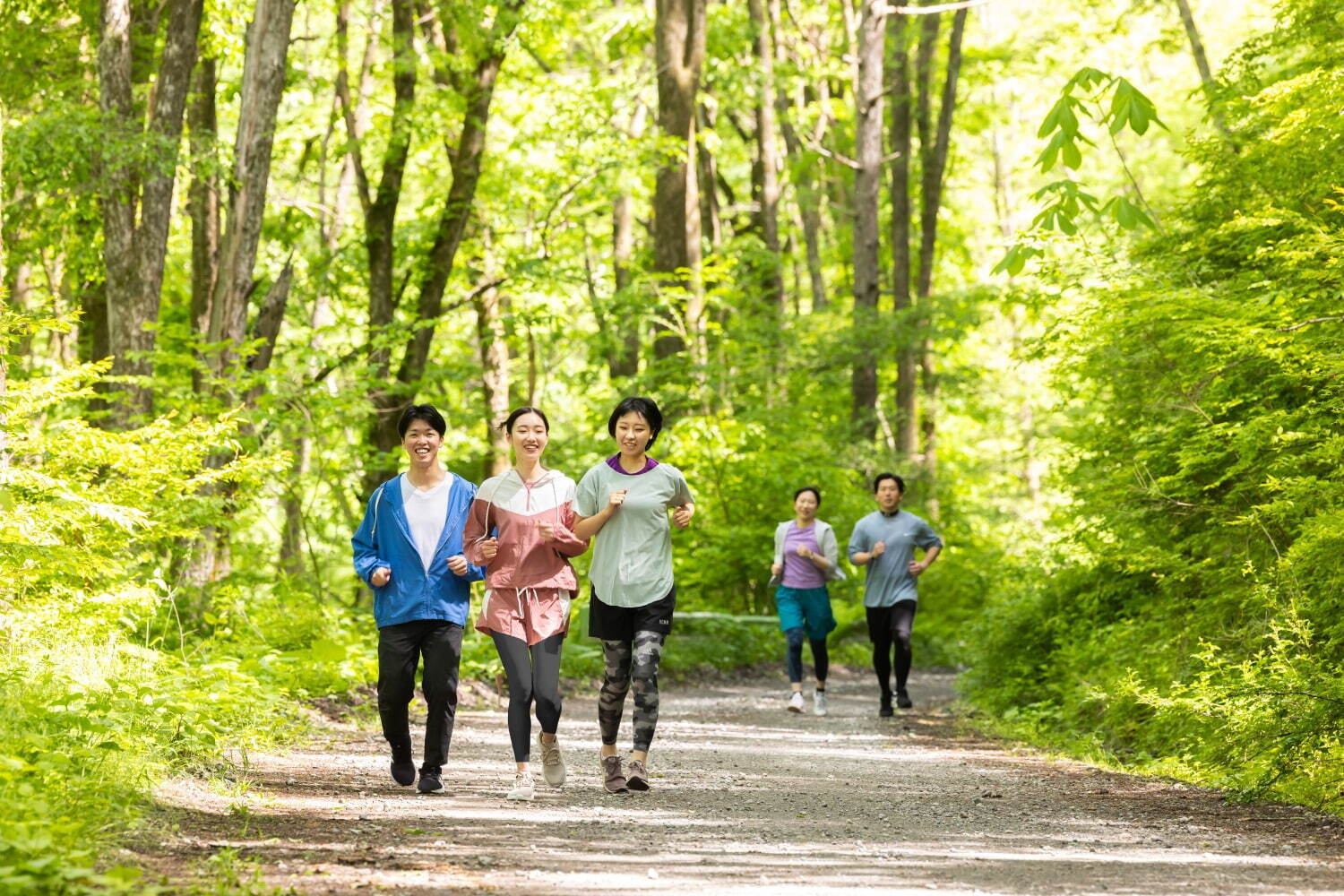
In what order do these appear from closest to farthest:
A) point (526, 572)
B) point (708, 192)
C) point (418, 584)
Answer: point (418, 584) → point (526, 572) → point (708, 192)

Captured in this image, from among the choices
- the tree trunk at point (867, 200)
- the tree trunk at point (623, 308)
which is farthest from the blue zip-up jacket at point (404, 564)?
the tree trunk at point (867, 200)

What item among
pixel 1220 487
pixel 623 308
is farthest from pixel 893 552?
pixel 623 308

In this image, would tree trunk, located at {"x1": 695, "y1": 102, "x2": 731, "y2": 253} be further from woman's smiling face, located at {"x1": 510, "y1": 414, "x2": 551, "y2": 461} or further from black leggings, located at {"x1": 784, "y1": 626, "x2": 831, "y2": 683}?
woman's smiling face, located at {"x1": 510, "y1": 414, "x2": 551, "y2": 461}

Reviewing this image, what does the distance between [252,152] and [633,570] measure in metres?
7.72

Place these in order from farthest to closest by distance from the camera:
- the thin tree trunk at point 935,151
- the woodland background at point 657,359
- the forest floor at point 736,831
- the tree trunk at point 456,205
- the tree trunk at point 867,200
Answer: the thin tree trunk at point 935,151 → the tree trunk at point 867,200 → the tree trunk at point 456,205 → the woodland background at point 657,359 → the forest floor at point 736,831

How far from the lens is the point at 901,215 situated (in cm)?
2738

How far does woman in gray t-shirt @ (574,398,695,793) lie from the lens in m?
7.54

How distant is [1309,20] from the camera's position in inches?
397

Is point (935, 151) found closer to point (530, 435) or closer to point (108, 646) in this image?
point (530, 435)

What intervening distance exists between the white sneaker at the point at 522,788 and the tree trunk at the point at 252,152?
7.32 meters

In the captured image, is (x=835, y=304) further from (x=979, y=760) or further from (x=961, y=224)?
(x=979, y=760)

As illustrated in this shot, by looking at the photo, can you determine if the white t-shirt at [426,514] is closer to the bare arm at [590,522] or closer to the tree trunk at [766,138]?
the bare arm at [590,522]

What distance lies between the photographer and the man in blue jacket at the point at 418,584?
724cm

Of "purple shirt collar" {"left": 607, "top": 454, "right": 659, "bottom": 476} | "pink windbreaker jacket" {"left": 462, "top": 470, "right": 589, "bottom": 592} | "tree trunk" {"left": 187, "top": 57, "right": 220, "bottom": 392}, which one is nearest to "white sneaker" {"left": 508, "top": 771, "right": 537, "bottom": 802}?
"pink windbreaker jacket" {"left": 462, "top": 470, "right": 589, "bottom": 592}
